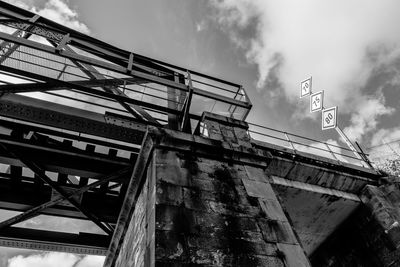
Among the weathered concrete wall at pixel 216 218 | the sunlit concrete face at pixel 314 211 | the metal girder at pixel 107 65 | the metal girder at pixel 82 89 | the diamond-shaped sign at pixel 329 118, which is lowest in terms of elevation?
the weathered concrete wall at pixel 216 218

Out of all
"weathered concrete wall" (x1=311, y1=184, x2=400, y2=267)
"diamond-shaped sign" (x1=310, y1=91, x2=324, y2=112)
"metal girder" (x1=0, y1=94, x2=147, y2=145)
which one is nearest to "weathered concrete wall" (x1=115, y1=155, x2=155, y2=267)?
"metal girder" (x1=0, y1=94, x2=147, y2=145)

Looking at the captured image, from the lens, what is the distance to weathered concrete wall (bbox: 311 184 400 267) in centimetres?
624

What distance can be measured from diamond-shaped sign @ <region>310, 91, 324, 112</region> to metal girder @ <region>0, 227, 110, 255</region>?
A: 40.6 ft

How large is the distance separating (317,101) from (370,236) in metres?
9.37

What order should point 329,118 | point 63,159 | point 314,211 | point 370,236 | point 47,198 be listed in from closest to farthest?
1. point 63,159
2. point 47,198
3. point 370,236
4. point 314,211
5. point 329,118

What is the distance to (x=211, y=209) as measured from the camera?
3506mm

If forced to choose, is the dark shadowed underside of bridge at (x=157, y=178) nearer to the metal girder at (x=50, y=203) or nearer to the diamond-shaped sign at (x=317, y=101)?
the metal girder at (x=50, y=203)

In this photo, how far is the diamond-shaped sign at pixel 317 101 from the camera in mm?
14578

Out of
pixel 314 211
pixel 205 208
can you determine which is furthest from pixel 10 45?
pixel 314 211

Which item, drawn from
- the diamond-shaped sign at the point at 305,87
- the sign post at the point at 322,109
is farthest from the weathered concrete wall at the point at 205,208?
the diamond-shaped sign at the point at 305,87

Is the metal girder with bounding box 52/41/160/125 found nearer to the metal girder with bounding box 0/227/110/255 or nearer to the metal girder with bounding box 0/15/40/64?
the metal girder with bounding box 0/15/40/64

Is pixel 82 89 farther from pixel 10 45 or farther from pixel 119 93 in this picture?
pixel 10 45

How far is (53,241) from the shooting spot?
593 cm

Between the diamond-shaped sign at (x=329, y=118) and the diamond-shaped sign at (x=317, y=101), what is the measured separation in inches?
17.8
